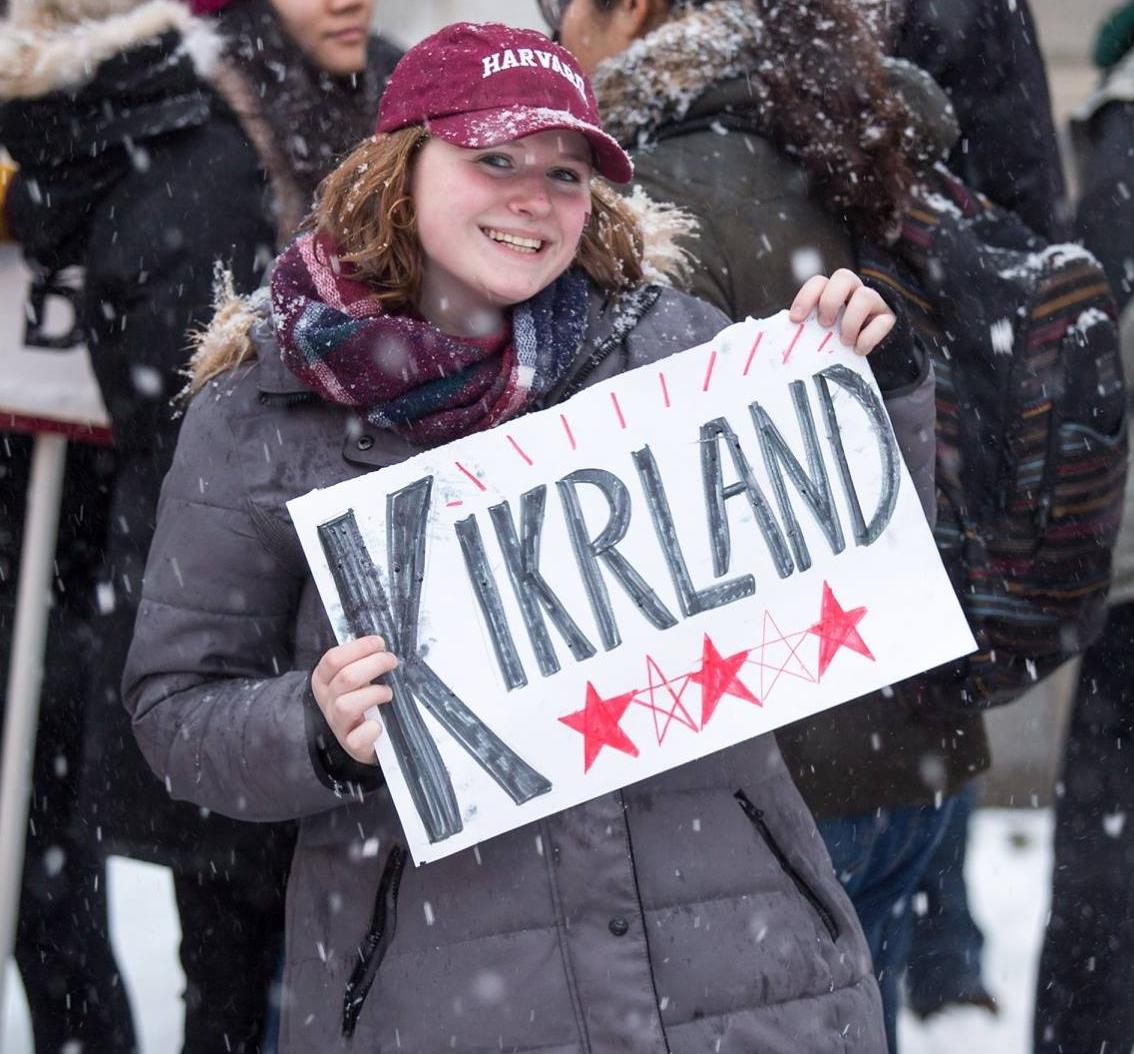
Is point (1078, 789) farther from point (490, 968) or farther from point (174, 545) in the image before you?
point (174, 545)

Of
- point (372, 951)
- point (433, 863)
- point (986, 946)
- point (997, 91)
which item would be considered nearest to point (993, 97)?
point (997, 91)

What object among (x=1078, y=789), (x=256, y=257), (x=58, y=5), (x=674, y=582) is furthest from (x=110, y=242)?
(x=1078, y=789)

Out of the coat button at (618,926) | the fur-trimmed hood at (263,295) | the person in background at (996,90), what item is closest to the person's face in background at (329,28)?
the fur-trimmed hood at (263,295)

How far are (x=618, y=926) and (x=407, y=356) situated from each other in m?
0.69

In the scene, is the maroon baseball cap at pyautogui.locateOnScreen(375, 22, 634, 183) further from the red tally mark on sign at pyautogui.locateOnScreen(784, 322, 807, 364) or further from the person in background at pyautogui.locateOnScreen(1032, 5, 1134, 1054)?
the person in background at pyautogui.locateOnScreen(1032, 5, 1134, 1054)

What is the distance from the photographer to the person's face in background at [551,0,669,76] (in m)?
2.82

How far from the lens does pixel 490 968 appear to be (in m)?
1.95

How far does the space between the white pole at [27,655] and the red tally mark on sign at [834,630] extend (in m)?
1.67

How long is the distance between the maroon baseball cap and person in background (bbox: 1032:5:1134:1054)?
1.39 m

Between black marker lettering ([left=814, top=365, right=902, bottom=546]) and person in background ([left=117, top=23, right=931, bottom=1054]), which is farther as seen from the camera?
black marker lettering ([left=814, top=365, right=902, bottom=546])

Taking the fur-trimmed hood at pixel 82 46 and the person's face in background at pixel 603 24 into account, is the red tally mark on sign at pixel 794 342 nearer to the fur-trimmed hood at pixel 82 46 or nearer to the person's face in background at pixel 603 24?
the person's face in background at pixel 603 24

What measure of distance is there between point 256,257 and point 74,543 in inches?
30.9

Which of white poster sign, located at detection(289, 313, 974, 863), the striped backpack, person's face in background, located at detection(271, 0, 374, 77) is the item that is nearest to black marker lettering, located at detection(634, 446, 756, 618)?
white poster sign, located at detection(289, 313, 974, 863)

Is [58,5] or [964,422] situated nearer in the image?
[964,422]
